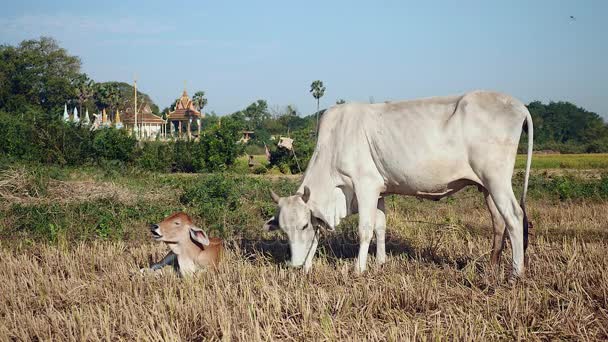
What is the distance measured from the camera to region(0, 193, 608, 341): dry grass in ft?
12.4

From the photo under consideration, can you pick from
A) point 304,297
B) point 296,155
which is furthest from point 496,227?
point 296,155

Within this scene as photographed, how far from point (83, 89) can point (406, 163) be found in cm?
5166

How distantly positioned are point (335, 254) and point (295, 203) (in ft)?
3.92

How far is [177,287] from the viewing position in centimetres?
498

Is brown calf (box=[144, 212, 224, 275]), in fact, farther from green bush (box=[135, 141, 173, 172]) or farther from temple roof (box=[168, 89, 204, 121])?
temple roof (box=[168, 89, 204, 121])

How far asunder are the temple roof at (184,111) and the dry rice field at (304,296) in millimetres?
49540

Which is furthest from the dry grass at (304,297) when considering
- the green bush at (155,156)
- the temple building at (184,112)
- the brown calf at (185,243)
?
the temple building at (184,112)

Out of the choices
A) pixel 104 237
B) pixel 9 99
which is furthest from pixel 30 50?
pixel 104 237

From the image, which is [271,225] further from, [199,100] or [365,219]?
[199,100]

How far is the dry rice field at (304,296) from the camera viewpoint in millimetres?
3779

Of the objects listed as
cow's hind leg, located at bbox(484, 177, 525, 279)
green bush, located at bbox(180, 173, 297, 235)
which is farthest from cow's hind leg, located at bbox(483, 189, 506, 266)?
green bush, located at bbox(180, 173, 297, 235)

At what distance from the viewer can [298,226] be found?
5.38 m

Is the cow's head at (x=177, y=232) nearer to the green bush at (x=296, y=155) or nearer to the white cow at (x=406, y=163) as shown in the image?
the white cow at (x=406, y=163)

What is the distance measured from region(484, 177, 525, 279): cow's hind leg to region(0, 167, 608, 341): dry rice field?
0.50 feet
